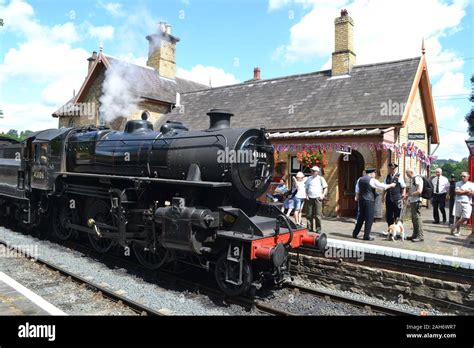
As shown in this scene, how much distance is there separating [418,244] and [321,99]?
8544 millimetres

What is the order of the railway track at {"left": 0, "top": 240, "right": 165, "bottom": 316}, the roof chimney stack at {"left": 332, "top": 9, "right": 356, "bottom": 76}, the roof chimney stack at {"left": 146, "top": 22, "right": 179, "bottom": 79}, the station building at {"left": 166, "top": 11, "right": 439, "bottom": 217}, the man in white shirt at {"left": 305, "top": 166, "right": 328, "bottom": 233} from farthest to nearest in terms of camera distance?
Result: the roof chimney stack at {"left": 146, "top": 22, "right": 179, "bottom": 79} < the roof chimney stack at {"left": 332, "top": 9, "right": 356, "bottom": 76} < the station building at {"left": 166, "top": 11, "right": 439, "bottom": 217} < the man in white shirt at {"left": 305, "top": 166, "right": 328, "bottom": 233} < the railway track at {"left": 0, "top": 240, "right": 165, "bottom": 316}

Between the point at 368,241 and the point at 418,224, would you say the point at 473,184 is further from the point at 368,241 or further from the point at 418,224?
the point at 368,241

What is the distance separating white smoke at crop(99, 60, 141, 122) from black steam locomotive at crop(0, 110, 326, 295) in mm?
10766

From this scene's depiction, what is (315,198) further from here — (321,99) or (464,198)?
(321,99)

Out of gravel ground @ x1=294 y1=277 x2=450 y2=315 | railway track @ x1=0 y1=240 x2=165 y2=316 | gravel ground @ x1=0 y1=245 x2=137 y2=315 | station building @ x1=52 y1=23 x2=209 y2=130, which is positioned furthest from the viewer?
station building @ x1=52 y1=23 x2=209 y2=130

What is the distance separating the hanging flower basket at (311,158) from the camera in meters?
13.2

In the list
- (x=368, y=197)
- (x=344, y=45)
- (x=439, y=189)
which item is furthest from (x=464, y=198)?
(x=344, y=45)

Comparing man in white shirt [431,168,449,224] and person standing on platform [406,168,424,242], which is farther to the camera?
man in white shirt [431,168,449,224]

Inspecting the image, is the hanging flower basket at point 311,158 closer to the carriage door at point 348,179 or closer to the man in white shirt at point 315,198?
the carriage door at point 348,179

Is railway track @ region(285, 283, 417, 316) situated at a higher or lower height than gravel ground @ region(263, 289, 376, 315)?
higher

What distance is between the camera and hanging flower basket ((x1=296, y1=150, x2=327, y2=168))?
13.2 metres

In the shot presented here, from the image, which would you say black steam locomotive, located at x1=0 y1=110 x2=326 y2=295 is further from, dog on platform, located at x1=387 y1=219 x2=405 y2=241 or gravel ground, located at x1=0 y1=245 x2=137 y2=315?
dog on platform, located at x1=387 y1=219 x2=405 y2=241

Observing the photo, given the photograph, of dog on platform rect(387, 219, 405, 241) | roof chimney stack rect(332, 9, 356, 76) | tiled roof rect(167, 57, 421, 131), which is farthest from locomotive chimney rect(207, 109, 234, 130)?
roof chimney stack rect(332, 9, 356, 76)

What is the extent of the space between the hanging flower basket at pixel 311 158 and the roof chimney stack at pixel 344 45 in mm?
4914
